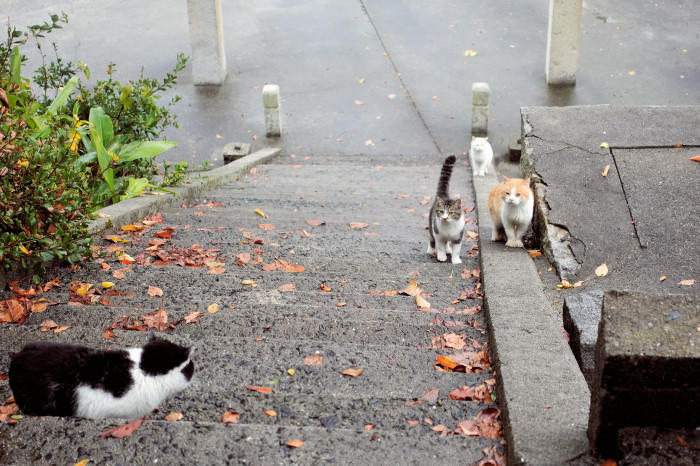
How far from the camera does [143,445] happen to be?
2164mm

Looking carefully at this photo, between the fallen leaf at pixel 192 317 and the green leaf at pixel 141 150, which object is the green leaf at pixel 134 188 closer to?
the green leaf at pixel 141 150

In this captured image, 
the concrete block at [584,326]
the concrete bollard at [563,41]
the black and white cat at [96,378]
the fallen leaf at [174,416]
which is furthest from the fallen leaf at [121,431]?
the concrete bollard at [563,41]

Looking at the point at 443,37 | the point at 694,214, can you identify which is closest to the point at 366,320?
the point at 694,214

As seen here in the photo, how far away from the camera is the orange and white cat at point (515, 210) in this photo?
4.72 meters

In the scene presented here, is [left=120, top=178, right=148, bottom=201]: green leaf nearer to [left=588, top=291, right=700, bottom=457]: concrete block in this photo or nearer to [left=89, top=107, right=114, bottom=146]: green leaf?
[left=89, top=107, right=114, bottom=146]: green leaf

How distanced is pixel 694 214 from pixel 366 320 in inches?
107

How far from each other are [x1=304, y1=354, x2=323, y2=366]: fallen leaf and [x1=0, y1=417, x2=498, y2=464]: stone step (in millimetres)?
602

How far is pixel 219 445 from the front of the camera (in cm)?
219

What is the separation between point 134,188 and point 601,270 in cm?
389

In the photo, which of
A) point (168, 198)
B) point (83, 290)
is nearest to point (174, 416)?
point (83, 290)

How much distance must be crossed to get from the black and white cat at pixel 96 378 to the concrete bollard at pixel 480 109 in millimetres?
8639

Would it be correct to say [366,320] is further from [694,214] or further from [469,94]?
[469,94]

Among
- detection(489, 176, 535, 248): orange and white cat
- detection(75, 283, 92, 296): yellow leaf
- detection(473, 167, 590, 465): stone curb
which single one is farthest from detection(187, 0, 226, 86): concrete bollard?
detection(473, 167, 590, 465): stone curb

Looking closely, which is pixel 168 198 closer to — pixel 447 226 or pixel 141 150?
pixel 141 150
